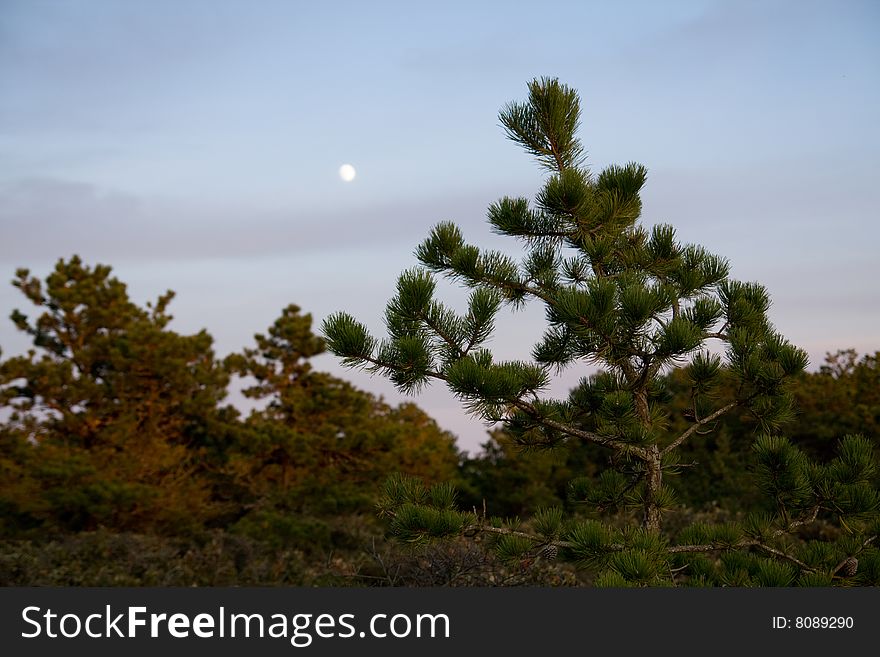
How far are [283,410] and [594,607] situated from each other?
14973 millimetres

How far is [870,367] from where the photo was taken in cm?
1680

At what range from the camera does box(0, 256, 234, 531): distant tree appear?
47.4 feet

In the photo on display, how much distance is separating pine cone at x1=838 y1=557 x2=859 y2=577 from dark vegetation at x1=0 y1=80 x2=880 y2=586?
0.06ft

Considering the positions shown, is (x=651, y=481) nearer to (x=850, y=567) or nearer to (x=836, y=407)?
(x=850, y=567)

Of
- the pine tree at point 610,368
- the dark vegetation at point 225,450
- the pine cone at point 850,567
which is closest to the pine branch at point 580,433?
the pine tree at point 610,368

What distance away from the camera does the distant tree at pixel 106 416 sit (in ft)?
47.4

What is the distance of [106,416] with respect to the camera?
54.5 ft

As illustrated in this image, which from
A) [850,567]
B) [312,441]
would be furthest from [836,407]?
[850,567]

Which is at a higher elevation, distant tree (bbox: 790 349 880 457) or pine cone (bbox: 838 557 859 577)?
Result: distant tree (bbox: 790 349 880 457)

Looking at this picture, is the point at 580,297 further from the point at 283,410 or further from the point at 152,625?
the point at 283,410

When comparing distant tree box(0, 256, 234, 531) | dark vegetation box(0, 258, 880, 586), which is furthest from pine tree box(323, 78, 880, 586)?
distant tree box(0, 256, 234, 531)

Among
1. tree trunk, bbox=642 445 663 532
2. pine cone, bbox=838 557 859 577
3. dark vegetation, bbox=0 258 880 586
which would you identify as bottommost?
pine cone, bbox=838 557 859 577

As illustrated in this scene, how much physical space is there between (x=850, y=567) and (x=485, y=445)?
14.5 metres

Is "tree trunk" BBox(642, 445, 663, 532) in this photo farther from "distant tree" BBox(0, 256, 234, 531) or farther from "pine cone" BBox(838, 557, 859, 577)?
"distant tree" BBox(0, 256, 234, 531)
